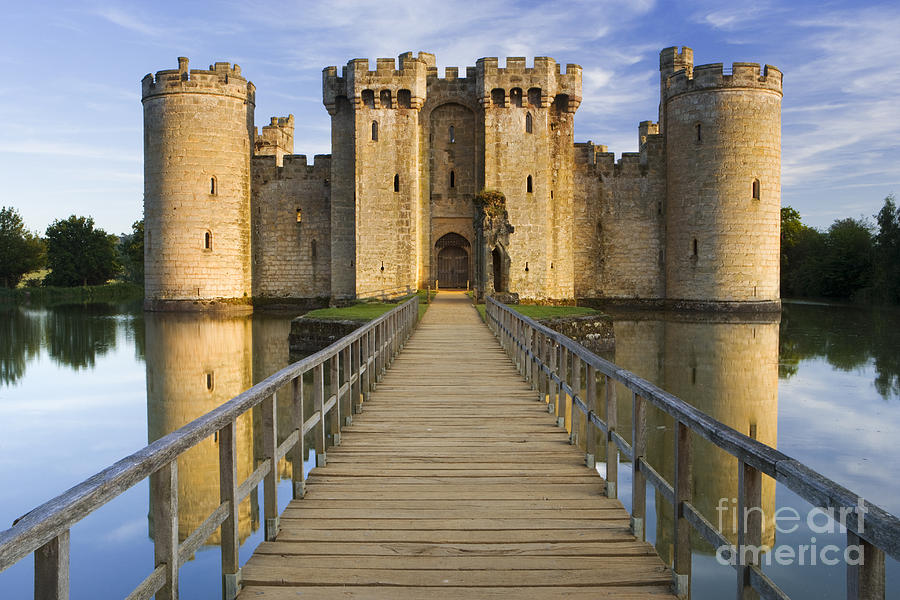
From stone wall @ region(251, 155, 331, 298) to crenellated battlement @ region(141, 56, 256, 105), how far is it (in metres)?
3.83

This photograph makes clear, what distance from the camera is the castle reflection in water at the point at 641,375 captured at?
23.0 ft

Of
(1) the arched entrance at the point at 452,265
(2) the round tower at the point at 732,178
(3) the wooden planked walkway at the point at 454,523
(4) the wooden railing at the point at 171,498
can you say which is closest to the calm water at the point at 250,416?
(3) the wooden planked walkway at the point at 454,523

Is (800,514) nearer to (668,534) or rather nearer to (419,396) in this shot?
(668,534)

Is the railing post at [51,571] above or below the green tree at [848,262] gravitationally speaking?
below

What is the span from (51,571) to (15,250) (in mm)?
57718

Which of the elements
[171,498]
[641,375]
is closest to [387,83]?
[641,375]

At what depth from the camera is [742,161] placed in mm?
27703

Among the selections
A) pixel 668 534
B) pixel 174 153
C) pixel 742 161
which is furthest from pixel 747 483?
pixel 174 153

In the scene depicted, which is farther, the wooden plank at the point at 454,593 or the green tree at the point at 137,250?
the green tree at the point at 137,250

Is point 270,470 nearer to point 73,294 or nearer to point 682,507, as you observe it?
point 682,507

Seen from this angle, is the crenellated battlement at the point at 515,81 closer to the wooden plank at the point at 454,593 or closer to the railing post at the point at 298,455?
the railing post at the point at 298,455

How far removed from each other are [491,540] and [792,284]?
50.3 metres

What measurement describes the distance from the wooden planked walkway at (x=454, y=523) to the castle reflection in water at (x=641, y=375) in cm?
111

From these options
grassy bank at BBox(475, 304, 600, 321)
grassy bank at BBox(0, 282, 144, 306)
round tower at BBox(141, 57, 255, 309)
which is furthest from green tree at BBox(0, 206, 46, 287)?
grassy bank at BBox(475, 304, 600, 321)
